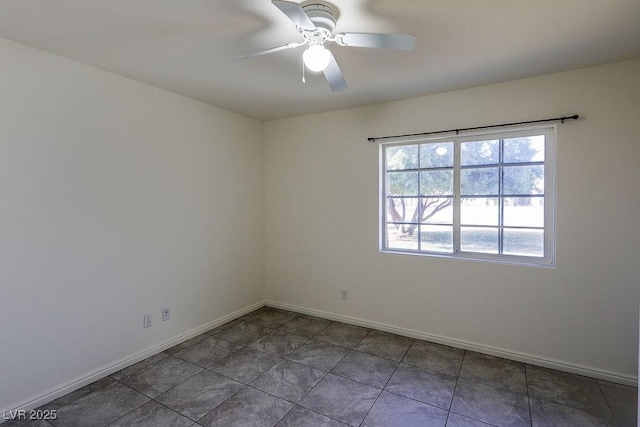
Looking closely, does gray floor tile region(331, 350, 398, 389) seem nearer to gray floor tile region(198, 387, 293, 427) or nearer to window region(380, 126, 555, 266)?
gray floor tile region(198, 387, 293, 427)

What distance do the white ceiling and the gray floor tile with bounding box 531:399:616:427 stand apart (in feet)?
7.75

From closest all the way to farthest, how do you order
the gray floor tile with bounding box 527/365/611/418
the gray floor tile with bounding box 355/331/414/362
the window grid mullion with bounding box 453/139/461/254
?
1. the gray floor tile with bounding box 527/365/611/418
2. the gray floor tile with bounding box 355/331/414/362
3. the window grid mullion with bounding box 453/139/461/254

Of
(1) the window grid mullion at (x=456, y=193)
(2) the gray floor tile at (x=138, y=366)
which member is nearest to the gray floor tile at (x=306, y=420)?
(2) the gray floor tile at (x=138, y=366)

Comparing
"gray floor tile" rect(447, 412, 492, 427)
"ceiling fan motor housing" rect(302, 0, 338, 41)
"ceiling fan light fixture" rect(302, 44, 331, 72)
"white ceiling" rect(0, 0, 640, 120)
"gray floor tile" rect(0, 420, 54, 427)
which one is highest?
"white ceiling" rect(0, 0, 640, 120)

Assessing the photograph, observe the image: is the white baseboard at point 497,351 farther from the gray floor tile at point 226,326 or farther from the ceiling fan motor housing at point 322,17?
the ceiling fan motor housing at point 322,17

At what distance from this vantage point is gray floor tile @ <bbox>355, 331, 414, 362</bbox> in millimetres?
2777

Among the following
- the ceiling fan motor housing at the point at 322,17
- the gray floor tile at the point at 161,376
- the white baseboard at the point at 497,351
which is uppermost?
the ceiling fan motor housing at the point at 322,17

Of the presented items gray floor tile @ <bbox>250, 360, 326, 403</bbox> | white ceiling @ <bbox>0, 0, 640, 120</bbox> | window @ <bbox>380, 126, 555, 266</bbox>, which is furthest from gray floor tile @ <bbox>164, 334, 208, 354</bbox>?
white ceiling @ <bbox>0, 0, 640, 120</bbox>

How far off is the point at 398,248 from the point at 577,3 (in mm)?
2283

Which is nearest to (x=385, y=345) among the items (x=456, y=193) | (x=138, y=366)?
(x=456, y=193)

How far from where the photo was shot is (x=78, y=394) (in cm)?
218

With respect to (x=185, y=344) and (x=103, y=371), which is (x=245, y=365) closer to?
(x=185, y=344)

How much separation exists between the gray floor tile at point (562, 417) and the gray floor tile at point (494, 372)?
18cm

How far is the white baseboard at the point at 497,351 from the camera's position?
2320mm
